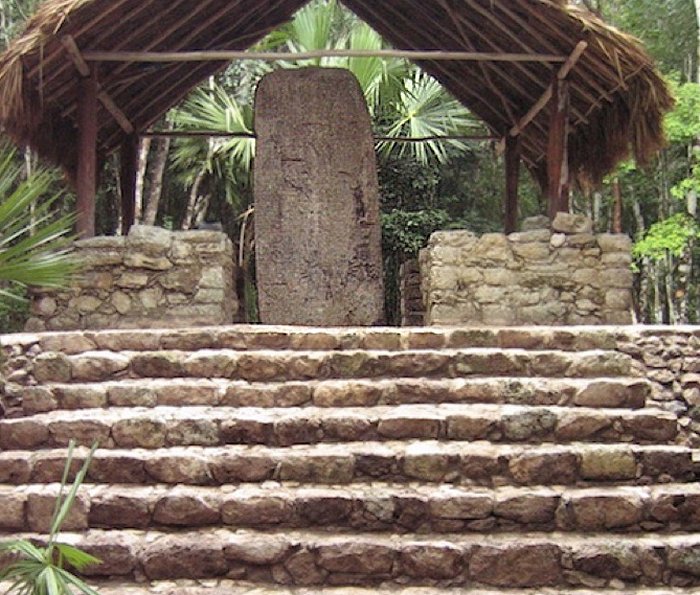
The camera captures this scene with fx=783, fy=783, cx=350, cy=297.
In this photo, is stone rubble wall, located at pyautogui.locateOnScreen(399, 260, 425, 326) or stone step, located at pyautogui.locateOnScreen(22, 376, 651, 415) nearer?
stone step, located at pyautogui.locateOnScreen(22, 376, 651, 415)

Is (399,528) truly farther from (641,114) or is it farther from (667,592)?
(641,114)

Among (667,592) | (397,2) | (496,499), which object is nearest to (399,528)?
(496,499)

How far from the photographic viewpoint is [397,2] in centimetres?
746

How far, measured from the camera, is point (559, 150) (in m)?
6.79

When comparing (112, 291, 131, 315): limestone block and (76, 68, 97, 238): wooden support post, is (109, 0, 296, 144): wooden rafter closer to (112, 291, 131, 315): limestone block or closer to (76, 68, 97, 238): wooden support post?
(76, 68, 97, 238): wooden support post

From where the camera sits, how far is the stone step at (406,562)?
317 cm

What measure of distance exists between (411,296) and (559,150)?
9.75ft

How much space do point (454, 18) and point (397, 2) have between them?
0.73 meters

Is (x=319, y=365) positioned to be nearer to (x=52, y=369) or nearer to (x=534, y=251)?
(x=52, y=369)

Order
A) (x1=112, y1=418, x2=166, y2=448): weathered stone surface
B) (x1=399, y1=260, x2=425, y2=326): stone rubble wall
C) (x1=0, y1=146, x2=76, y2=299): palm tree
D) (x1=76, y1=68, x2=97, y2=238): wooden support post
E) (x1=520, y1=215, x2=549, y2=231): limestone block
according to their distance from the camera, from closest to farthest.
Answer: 1. (x1=0, y1=146, x2=76, y2=299): palm tree
2. (x1=112, y1=418, x2=166, y2=448): weathered stone surface
3. (x1=76, y1=68, x2=97, y2=238): wooden support post
4. (x1=520, y1=215, x2=549, y2=231): limestone block
5. (x1=399, y1=260, x2=425, y2=326): stone rubble wall

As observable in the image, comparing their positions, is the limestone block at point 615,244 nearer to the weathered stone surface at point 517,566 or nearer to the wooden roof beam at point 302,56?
the wooden roof beam at point 302,56

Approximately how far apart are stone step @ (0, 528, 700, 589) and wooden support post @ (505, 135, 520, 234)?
6.05m

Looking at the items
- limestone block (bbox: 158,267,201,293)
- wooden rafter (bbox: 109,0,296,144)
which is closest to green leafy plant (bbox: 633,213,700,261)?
wooden rafter (bbox: 109,0,296,144)

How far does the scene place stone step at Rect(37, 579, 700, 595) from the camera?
10.1ft
